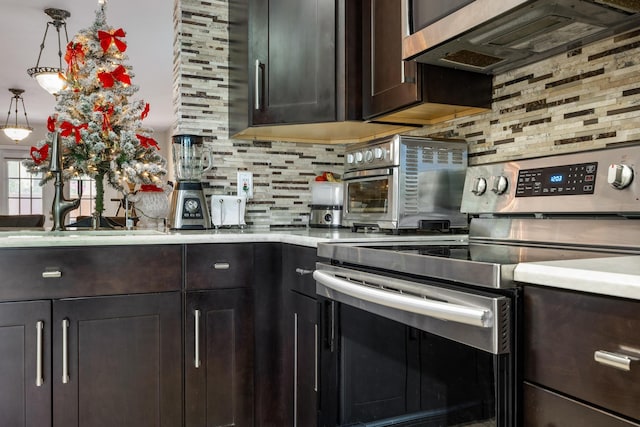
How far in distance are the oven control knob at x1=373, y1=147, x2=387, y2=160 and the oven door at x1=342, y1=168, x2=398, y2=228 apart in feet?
0.16

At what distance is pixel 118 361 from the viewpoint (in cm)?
179

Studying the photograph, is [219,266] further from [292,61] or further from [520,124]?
[520,124]

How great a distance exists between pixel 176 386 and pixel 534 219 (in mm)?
1364

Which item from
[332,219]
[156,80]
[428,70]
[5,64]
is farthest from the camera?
[156,80]

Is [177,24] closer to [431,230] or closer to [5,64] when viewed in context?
[431,230]

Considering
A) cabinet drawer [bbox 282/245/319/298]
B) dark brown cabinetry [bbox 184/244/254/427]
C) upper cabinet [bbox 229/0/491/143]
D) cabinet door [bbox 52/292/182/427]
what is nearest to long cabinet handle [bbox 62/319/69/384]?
cabinet door [bbox 52/292/182/427]

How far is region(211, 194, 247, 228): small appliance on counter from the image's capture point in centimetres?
237

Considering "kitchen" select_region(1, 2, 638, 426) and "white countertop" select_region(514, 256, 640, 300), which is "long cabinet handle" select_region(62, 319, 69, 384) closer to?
"kitchen" select_region(1, 2, 638, 426)

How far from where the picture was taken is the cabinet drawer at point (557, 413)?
2.25 ft

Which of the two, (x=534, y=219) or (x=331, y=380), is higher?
(x=534, y=219)

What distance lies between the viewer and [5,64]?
4.83 m

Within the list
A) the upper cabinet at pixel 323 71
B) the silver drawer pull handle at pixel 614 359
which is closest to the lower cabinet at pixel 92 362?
the upper cabinet at pixel 323 71

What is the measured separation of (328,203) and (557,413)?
167cm

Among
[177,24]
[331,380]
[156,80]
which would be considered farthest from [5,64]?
[331,380]
